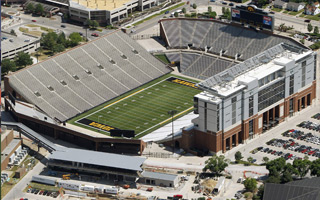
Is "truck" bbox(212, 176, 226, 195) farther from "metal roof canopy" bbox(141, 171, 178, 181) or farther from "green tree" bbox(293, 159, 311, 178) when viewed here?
"green tree" bbox(293, 159, 311, 178)

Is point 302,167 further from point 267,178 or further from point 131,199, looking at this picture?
point 131,199

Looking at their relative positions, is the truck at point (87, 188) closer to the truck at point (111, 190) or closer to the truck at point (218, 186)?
the truck at point (111, 190)

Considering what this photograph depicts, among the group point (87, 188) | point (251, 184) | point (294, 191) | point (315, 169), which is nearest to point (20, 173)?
point (87, 188)

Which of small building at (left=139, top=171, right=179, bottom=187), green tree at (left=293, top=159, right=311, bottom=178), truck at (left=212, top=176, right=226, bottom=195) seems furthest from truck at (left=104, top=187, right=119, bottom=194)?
green tree at (left=293, top=159, right=311, bottom=178)

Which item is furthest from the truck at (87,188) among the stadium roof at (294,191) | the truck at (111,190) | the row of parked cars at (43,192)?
the stadium roof at (294,191)

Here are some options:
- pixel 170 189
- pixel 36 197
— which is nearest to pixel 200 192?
pixel 170 189
